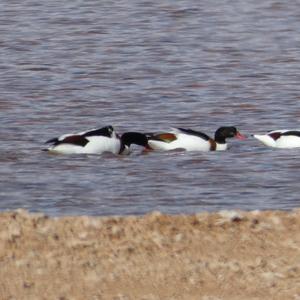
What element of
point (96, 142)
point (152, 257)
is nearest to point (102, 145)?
point (96, 142)

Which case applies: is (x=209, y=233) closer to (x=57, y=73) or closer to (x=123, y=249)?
(x=123, y=249)

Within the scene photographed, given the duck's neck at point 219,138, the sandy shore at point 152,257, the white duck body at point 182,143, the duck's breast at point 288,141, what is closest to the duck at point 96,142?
the white duck body at point 182,143

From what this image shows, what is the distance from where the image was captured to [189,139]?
13289 mm

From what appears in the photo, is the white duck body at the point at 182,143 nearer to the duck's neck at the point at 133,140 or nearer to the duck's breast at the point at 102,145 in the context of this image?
the duck's neck at the point at 133,140

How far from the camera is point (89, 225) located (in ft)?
24.6

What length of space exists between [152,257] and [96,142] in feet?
19.3

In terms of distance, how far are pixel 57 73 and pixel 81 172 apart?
5.44 m

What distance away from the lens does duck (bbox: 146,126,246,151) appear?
13.1 m

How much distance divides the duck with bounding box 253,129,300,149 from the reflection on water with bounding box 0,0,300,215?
12 cm

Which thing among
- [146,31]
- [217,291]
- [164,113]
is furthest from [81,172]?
[146,31]

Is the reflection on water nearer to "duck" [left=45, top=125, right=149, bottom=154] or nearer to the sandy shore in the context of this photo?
"duck" [left=45, top=125, right=149, bottom=154]

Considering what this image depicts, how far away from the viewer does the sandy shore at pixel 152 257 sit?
21.9ft

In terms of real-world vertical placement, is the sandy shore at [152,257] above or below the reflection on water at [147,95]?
above

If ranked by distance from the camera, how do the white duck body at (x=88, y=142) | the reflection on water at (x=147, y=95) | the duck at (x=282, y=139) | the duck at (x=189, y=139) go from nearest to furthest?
the reflection on water at (x=147, y=95) < the white duck body at (x=88, y=142) < the duck at (x=282, y=139) < the duck at (x=189, y=139)
